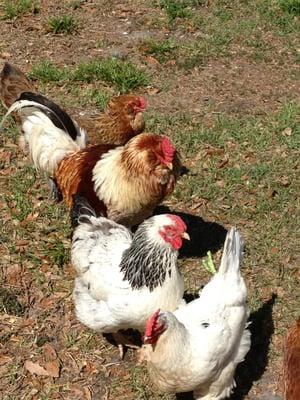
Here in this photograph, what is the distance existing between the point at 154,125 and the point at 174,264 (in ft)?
9.39

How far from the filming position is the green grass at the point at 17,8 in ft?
27.7

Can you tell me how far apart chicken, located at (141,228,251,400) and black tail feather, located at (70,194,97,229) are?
101 centimetres

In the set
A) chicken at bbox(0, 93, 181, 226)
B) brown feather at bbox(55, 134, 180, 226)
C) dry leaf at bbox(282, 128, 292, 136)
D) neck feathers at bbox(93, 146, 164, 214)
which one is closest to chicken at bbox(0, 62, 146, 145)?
chicken at bbox(0, 93, 181, 226)

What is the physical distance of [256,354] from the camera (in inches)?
182

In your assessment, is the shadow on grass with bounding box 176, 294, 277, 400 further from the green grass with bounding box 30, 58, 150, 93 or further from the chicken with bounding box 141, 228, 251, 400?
the green grass with bounding box 30, 58, 150, 93

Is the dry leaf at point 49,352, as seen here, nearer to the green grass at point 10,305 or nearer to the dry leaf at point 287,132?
the green grass at point 10,305

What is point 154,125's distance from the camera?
22.3 feet

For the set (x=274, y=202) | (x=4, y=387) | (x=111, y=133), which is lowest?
(x=4, y=387)

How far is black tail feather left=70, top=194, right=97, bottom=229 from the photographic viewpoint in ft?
15.4

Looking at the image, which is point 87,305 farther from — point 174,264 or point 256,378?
point 256,378

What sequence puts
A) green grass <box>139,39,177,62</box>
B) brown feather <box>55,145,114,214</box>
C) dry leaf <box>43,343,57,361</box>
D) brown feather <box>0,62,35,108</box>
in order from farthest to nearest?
1. green grass <box>139,39,177,62</box>
2. brown feather <box>0,62,35,108</box>
3. brown feather <box>55,145,114,214</box>
4. dry leaf <box>43,343,57,361</box>

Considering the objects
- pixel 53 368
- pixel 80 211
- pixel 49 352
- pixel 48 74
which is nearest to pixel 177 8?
pixel 48 74

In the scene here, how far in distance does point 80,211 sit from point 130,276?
29.6 inches

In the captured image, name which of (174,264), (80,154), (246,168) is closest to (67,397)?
(174,264)
